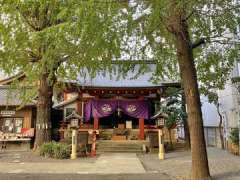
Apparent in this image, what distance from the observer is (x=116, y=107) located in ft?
63.4

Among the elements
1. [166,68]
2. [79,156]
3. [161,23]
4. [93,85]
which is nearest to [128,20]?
[161,23]

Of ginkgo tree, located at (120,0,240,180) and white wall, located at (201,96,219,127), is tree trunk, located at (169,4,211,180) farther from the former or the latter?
white wall, located at (201,96,219,127)

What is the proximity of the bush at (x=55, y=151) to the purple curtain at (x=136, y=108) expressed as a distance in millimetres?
6429

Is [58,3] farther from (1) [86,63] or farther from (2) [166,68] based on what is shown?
(2) [166,68]

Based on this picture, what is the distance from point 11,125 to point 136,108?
941 centimetres

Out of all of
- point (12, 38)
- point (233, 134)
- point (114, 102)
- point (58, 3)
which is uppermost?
point (12, 38)

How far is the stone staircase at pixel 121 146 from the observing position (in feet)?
53.4

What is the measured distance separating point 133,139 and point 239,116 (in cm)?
766

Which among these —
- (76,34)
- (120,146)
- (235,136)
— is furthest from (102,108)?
(76,34)

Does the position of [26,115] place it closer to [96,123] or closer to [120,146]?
[96,123]

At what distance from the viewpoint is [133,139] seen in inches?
737

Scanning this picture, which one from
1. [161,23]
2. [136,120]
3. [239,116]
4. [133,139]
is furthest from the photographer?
[136,120]

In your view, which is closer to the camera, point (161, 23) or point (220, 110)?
point (161, 23)

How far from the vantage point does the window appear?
19.5 meters
